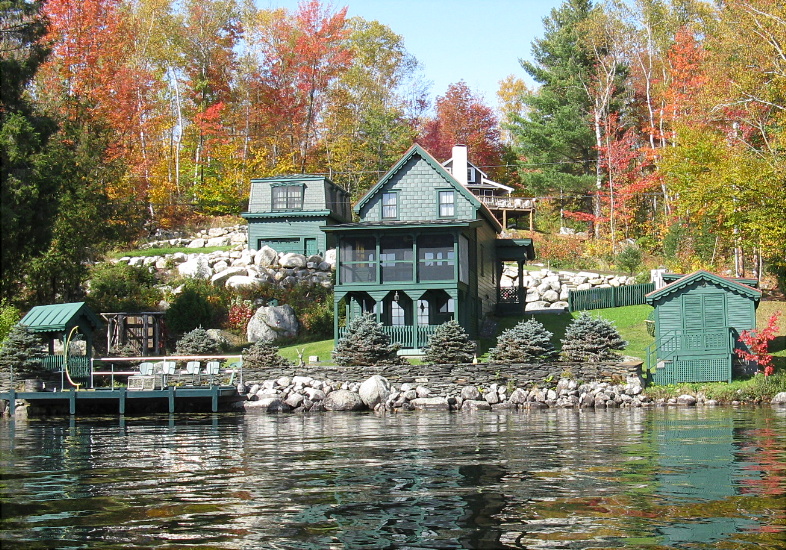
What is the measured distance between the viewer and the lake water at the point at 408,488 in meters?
9.72

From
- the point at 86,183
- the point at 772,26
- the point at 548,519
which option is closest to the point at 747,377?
the point at 772,26

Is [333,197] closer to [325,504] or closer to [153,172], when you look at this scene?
[153,172]

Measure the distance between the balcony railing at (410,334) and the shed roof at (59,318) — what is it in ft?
34.3

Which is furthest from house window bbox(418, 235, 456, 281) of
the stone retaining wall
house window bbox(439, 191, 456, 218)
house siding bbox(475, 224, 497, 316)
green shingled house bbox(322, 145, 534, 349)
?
A: the stone retaining wall

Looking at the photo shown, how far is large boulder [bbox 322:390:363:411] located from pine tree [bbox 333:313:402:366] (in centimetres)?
256

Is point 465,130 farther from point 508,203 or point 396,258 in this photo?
point 396,258

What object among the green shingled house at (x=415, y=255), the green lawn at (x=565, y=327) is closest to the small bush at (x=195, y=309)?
the green lawn at (x=565, y=327)

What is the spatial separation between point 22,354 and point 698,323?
25.3 m

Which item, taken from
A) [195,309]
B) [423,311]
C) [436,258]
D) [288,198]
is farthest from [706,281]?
[288,198]

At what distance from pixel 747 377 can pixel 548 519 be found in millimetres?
24770

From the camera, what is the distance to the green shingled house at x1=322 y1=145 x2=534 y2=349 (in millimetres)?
39656

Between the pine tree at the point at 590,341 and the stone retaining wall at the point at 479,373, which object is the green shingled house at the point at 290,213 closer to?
the stone retaining wall at the point at 479,373

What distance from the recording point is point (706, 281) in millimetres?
34688

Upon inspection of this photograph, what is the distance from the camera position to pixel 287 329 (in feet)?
144
